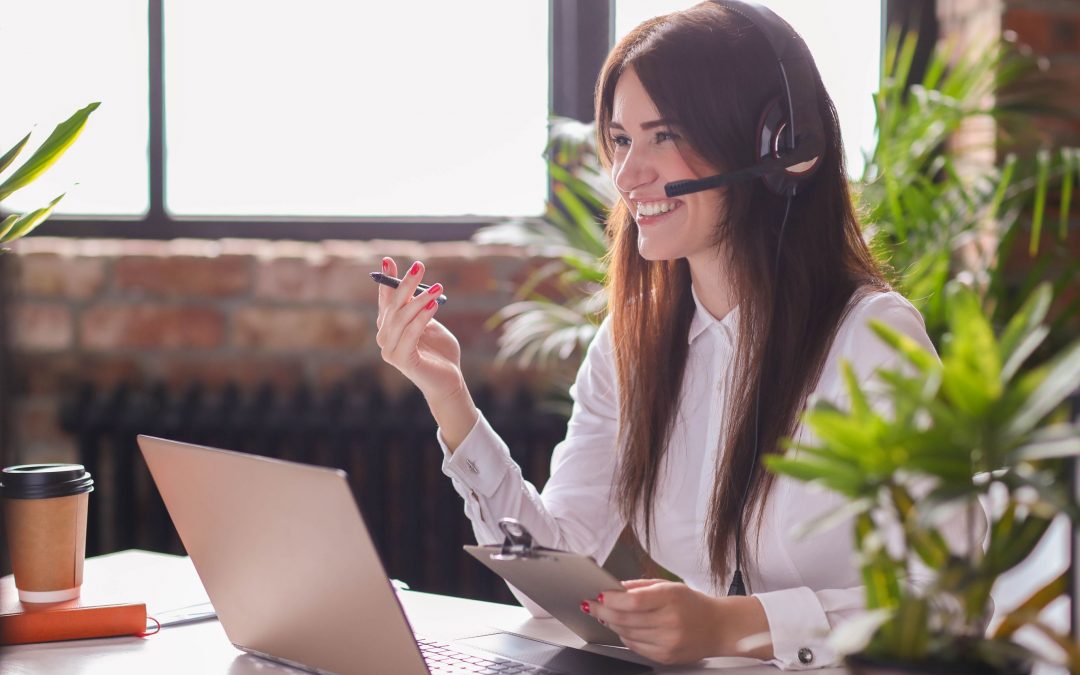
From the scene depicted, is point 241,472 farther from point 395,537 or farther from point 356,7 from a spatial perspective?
point 356,7

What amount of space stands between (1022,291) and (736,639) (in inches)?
48.4

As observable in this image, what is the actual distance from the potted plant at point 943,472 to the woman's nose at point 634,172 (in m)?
0.83

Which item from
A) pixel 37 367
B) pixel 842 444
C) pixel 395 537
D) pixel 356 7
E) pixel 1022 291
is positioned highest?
pixel 356 7

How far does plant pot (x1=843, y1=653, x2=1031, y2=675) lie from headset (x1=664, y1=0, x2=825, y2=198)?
83cm

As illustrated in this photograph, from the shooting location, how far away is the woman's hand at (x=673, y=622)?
3.09ft

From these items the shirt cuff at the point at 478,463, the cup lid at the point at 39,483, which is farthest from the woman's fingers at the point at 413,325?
the cup lid at the point at 39,483

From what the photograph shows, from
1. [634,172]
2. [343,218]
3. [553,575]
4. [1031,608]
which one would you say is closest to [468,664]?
[553,575]

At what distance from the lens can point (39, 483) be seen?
1.08 m

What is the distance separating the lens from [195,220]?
8.13ft

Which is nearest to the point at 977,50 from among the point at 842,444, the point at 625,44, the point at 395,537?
the point at 625,44

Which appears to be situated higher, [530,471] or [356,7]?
[356,7]

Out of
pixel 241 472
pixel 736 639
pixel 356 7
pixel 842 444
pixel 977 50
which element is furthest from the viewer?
pixel 356 7

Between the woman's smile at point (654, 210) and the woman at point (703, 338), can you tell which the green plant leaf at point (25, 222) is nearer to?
the woman at point (703, 338)

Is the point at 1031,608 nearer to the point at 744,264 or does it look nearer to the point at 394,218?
the point at 744,264
